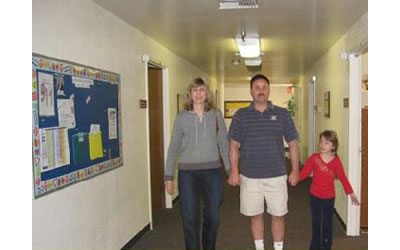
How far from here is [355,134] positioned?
4137mm

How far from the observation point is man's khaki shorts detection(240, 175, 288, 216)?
9.82 ft

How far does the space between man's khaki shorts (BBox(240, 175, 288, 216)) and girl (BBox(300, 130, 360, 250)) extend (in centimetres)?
20

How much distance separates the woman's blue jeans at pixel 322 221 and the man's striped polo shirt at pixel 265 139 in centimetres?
40

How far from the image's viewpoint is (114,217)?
351cm

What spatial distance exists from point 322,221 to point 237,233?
131 centimetres

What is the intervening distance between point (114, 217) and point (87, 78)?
49.6 inches

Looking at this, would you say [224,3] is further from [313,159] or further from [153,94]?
[153,94]

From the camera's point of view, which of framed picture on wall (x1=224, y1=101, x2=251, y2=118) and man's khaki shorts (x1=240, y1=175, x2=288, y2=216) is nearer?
man's khaki shorts (x1=240, y1=175, x2=288, y2=216)

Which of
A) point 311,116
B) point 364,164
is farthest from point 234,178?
point 311,116

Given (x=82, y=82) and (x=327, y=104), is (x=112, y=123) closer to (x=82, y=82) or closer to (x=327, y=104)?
(x=82, y=82)

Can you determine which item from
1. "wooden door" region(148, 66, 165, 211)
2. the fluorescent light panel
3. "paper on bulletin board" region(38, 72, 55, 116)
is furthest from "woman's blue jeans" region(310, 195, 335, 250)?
"wooden door" region(148, 66, 165, 211)

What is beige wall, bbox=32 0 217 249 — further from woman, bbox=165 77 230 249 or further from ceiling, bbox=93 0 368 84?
woman, bbox=165 77 230 249

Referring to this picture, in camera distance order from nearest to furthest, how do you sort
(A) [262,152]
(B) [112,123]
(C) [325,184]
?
1. (A) [262,152]
2. (C) [325,184]
3. (B) [112,123]
